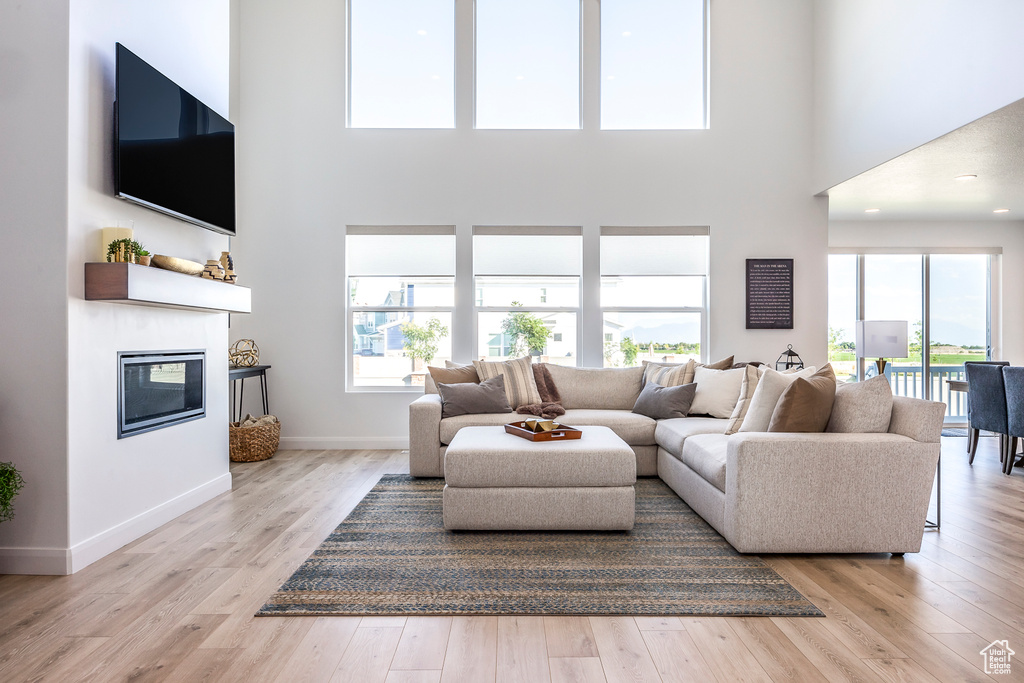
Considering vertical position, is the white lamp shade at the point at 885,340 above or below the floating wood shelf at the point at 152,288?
below

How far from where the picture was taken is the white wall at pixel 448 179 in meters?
5.47

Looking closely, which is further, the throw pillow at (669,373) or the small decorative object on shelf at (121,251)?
the throw pillow at (669,373)

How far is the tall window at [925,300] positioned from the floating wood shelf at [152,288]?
6.68 metres

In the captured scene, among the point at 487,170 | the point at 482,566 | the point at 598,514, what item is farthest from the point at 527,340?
the point at 482,566

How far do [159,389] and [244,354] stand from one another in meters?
1.94

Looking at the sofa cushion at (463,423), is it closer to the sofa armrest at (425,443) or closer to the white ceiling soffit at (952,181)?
the sofa armrest at (425,443)

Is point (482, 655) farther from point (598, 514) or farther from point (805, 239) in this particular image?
point (805, 239)

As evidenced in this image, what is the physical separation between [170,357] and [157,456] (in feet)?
1.88

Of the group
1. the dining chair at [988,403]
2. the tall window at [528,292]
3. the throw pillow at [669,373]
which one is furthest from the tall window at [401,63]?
the dining chair at [988,403]

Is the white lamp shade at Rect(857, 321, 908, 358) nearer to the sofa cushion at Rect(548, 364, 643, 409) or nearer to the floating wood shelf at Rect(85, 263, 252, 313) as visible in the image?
the sofa cushion at Rect(548, 364, 643, 409)

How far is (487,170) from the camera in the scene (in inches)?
216

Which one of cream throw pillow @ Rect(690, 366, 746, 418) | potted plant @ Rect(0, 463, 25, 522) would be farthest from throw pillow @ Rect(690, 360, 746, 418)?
potted plant @ Rect(0, 463, 25, 522)

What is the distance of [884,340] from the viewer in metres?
4.06

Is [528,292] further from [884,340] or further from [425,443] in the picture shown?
[884,340]
